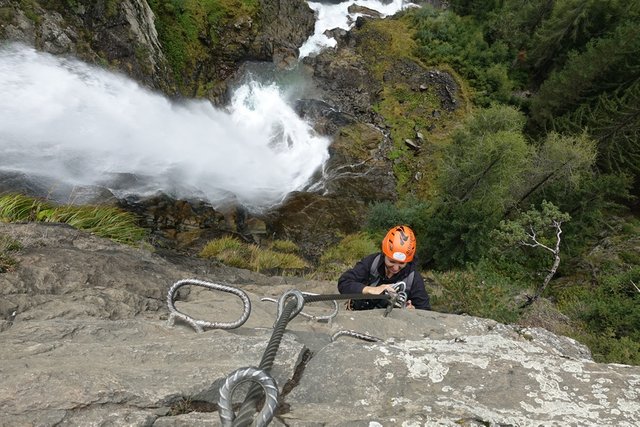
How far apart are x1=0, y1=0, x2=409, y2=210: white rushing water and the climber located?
7907 mm

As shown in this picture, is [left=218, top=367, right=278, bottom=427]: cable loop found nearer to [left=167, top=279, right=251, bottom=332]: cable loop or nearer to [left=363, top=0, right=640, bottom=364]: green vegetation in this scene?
[left=167, top=279, right=251, bottom=332]: cable loop

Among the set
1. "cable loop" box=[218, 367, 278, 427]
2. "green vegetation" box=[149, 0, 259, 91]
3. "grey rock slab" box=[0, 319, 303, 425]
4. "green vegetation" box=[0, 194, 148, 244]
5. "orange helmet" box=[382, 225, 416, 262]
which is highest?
"green vegetation" box=[149, 0, 259, 91]

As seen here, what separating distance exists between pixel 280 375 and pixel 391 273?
2.66 metres

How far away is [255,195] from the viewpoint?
14.9 meters

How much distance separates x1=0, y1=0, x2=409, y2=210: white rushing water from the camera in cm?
1001

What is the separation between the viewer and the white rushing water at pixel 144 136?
1003cm

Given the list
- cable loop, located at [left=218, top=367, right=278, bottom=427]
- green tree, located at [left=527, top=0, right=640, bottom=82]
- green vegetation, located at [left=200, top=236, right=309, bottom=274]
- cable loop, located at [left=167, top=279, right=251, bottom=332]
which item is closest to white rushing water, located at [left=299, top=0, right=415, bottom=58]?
green tree, located at [left=527, top=0, right=640, bottom=82]

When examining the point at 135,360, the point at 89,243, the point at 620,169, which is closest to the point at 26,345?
the point at 135,360

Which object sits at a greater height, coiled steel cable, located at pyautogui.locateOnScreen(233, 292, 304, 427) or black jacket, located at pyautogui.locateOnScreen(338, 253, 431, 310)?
black jacket, located at pyautogui.locateOnScreen(338, 253, 431, 310)

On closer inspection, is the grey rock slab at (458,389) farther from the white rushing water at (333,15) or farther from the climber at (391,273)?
the white rushing water at (333,15)

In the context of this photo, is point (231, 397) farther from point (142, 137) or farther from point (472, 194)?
point (142, 137)

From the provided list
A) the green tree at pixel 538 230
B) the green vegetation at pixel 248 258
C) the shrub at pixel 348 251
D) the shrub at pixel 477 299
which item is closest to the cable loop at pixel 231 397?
the shrub at pixel 477 299

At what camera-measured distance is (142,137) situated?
43.2 feet

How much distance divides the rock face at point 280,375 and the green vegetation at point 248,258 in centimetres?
595
